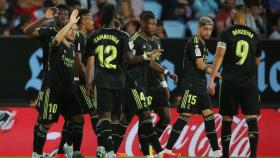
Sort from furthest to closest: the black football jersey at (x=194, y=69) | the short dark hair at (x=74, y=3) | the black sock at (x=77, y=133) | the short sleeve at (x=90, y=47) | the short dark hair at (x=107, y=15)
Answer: the short dark hair at (x=74, y=3), the black football jersey at (x=194, y=69), the black sock at (x=77, y=133), the short sleeve at (x=90, y=47), the short dark hair at (x=107, y=15)

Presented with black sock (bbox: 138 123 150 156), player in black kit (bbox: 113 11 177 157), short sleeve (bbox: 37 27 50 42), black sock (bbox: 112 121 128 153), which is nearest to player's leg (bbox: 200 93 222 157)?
player in black kit (bbox: 113 11 177 157)

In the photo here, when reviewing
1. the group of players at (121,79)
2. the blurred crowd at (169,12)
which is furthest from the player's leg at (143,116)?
the blurred crowd at (169,12)

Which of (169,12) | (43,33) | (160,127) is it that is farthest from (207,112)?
(169,12)

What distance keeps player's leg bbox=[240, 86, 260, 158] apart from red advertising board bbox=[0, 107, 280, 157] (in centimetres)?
312

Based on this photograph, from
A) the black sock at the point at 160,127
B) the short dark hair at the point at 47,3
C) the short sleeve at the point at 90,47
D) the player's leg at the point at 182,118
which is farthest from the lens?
the short dark hair at the point at 47,3

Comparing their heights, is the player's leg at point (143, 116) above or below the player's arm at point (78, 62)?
below

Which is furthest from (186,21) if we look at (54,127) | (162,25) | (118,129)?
(118,129)

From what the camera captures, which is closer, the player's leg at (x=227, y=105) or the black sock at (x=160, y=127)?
the player's leg at (x=227, y=105)

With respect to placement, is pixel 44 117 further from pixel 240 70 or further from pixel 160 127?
pixel 240 70

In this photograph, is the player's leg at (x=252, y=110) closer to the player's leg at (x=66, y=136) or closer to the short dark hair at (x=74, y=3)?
the player's leg at (x=66, y=136)

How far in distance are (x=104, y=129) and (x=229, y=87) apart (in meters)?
2.05

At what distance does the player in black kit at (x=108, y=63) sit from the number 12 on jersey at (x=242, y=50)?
55.6 inches

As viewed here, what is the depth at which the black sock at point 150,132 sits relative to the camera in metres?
13.7

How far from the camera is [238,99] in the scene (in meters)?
13.7
